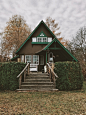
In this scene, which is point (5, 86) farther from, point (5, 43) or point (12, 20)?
point (12, 20)

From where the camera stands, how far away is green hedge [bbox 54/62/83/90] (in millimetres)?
8492

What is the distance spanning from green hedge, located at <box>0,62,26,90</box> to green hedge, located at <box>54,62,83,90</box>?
11.4 feet

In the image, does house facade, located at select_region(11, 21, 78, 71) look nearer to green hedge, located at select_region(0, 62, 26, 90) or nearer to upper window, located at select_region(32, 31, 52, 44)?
upper window, located at select_region(32, 31, 52, 44)

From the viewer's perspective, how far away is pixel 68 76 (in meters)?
8.58

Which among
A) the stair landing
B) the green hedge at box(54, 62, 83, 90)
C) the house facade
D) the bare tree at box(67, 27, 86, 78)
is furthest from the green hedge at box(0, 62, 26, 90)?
the bare tree at box(67, 27, 86, 78)

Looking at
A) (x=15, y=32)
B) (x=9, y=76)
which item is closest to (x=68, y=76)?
(x=9, y=76)

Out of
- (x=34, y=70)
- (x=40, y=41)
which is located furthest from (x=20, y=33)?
(x=34, y=70)

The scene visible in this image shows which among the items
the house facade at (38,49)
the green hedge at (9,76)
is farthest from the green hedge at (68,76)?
the house facade at (38,49)

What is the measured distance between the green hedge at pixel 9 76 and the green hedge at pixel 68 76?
349 cm

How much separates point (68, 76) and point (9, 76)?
5.08 meters

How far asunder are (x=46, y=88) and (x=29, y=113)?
4.16m

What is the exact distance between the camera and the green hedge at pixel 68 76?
8492 mm

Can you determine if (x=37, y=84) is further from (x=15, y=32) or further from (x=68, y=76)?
(x=15, y=32)

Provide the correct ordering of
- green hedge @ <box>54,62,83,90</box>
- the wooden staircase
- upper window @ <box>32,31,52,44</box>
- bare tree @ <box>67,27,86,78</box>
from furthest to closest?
1. bare tree @ <box>67,27,86,78</box>
2. upper window @ <box>32,31,52,44</box>
3. green hedge @ <box>54,62,83,90</box>
4. the wooden staircase
